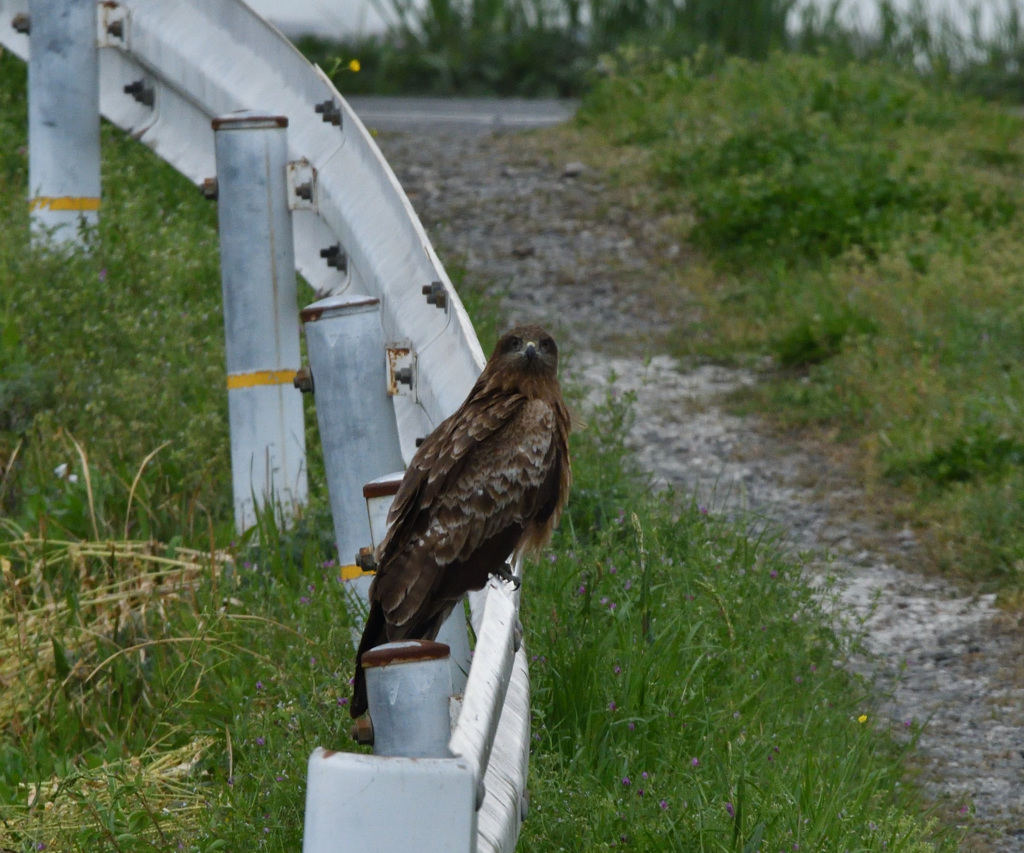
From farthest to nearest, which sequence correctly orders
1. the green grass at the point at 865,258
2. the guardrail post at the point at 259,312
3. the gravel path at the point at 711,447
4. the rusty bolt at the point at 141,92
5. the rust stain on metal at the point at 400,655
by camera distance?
the green grass at the point at 865,258
the rusty bolt at the point at 141,92
the guardrail post at the point at 259,312
the gravel path at the point at 711,447
the rust stain on metal at the point at 400,655

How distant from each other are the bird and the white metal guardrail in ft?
0.37

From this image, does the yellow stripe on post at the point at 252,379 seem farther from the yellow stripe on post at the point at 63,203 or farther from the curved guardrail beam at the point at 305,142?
the yellow stripe on post at the point at 63,203

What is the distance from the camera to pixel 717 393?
25.5ft

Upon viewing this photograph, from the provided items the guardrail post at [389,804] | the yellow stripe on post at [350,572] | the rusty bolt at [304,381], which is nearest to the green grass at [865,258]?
the yellow stripe on post at [350,572]

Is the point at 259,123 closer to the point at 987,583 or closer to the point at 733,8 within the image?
the point at 987,583

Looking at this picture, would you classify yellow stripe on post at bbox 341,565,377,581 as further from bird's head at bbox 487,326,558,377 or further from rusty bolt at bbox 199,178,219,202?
rusty bolt at bbox 199,178,219,202

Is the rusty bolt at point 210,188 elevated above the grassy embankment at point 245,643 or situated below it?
above

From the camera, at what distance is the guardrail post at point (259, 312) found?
5.28 m

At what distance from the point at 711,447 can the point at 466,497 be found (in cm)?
342

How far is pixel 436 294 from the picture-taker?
427cm

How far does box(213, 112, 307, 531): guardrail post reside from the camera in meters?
5.28

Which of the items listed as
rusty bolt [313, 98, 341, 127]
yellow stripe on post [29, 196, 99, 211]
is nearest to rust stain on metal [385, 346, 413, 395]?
rusty bolt [313, 98, 341, 127]

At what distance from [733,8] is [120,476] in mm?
10681

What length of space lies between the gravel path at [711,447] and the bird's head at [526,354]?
1.34 metres
